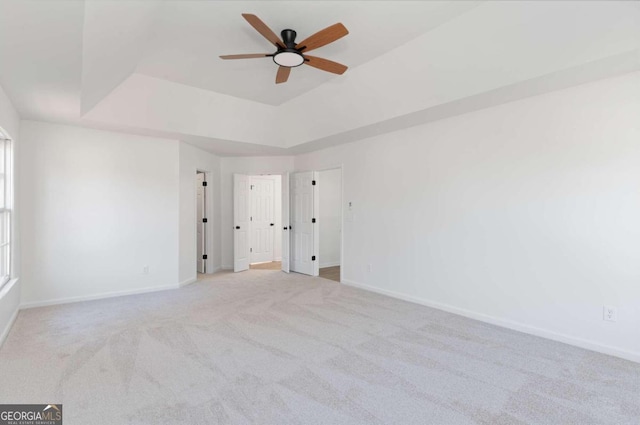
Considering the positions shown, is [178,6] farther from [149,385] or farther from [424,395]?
[424,395]

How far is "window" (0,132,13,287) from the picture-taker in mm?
3711

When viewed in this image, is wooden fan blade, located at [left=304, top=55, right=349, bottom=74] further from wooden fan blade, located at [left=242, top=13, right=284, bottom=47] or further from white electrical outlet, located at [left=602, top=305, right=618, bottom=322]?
white electrical outlet, located at [left=602, top=305, right=618, bottom=322]

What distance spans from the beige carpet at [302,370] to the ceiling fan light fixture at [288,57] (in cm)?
273

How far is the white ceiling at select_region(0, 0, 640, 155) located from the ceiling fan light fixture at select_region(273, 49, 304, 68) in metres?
0.33

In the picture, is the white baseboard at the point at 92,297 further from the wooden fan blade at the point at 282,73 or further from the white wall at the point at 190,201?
the wooden fan blade at the point at 282,73

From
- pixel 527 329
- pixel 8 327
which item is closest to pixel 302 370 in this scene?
pixel 527 329

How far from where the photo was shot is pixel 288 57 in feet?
10.0

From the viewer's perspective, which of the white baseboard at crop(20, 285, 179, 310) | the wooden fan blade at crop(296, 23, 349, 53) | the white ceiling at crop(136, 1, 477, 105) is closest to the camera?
Answer: the wooden fan blade at crop(296, 23, 349, 53)

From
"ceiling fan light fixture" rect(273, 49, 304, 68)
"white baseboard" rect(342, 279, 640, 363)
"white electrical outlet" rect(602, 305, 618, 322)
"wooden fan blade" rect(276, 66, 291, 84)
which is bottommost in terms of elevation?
"white baseboard" rect(342, 279, 640, 363)

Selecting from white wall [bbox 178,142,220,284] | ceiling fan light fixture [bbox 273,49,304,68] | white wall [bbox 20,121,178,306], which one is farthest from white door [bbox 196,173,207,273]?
ceiling fan light fixture [bbox 273,49,304,68]

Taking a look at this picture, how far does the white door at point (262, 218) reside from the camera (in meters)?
7.88

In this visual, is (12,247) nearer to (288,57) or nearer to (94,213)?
(94,213)

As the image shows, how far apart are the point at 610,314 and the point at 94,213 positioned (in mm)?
6257

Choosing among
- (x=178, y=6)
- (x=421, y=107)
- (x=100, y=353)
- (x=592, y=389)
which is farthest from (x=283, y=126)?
(x=592, y=389)
